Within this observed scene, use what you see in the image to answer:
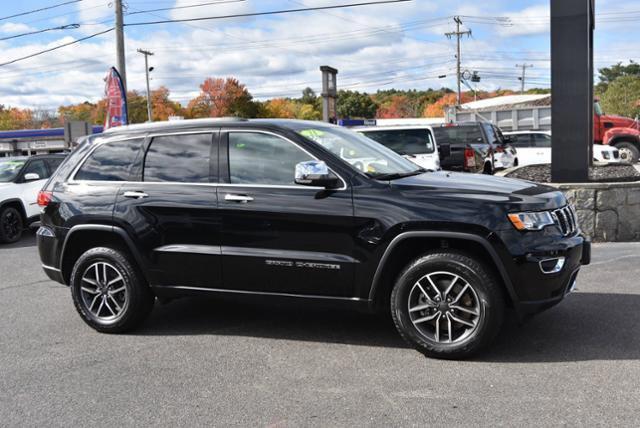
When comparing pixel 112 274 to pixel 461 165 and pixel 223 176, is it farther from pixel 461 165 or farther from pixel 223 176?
pixel 461 165

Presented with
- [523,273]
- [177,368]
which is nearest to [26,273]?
[177,368]

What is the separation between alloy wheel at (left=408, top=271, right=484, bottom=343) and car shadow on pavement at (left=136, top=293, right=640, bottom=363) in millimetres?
267

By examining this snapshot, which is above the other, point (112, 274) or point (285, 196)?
point (285, 196)

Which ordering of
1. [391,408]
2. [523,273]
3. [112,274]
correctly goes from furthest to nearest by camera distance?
[112,274] < [523,273] < [391,408]

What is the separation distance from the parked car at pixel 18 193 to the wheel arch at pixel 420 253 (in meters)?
9.40

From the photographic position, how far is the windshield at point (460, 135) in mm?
18000

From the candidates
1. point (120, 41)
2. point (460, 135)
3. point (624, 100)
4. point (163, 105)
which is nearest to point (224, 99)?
point (163, 105)

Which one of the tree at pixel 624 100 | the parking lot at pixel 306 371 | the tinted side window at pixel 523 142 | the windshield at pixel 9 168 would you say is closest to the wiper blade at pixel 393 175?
the parking lot at pixel 306 371

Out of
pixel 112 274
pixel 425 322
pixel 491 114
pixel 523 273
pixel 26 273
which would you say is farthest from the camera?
pixel 491 114

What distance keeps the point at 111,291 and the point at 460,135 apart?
1399 centimetres

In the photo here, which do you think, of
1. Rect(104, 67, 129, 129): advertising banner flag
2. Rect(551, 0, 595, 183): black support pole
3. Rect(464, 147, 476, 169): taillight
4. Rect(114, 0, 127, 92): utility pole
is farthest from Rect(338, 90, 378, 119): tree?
Rect(551, 0, 595, 183): black support pole

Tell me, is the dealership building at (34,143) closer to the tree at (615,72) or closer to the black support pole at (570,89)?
the black support pole at (570,89)

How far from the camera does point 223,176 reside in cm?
524

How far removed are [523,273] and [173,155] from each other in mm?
2935
